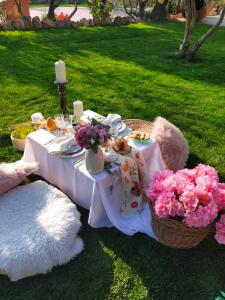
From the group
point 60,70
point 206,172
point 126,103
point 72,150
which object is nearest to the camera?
point 206,172

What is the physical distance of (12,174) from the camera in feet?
11.2

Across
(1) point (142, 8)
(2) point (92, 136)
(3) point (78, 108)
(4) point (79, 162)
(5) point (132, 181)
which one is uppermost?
(1) point (142, 8)

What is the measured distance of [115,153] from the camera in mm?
3303

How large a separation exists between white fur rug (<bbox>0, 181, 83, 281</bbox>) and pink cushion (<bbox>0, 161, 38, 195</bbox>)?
10 centimetres

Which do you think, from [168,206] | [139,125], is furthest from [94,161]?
[139,125]

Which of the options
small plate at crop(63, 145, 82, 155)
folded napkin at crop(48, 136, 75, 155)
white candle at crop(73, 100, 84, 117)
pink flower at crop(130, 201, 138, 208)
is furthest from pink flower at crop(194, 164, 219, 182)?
white candle at crop(73, 100, 84, 117)

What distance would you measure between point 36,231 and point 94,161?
846 mm

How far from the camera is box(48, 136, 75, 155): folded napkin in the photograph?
3336 mm

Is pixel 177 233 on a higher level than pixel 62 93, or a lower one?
lower

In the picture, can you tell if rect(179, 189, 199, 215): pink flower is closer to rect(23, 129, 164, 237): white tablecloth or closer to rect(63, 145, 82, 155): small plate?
rect(23, 129, 164, 237): white tablecloth

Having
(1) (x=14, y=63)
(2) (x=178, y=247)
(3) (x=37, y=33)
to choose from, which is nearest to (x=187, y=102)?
(2) (x=178, y=247)

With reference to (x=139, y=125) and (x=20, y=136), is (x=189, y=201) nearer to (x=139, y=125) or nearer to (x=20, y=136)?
(x=139, y=125)

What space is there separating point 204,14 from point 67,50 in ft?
28.0

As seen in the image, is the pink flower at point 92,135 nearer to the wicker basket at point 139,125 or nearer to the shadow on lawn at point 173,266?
the shadow on lawn at point 173,266
